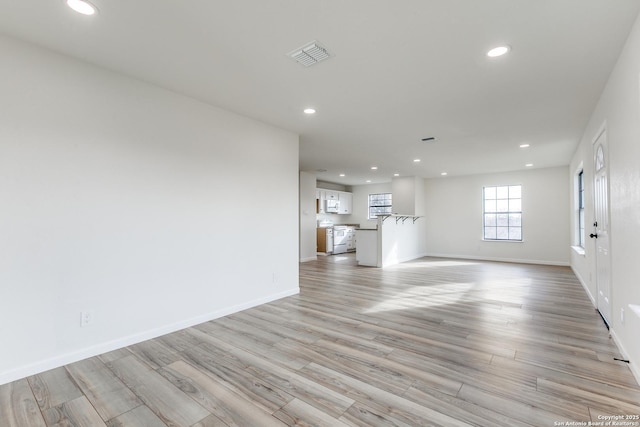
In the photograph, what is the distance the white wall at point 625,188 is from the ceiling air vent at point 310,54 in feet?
6.97

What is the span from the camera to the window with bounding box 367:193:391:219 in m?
11.1

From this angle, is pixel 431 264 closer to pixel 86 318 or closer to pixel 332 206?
pixel 332 206

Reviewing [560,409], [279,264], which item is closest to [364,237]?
[279,264]

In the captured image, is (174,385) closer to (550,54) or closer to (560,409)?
(560,409)

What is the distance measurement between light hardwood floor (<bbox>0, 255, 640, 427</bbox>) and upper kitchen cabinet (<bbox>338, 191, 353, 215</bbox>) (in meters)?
7.20

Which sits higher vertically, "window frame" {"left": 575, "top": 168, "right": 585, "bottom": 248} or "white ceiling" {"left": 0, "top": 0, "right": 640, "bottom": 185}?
"white ceiling" {"left": 0, "top": 0, "right": 640, "bottom": 185}

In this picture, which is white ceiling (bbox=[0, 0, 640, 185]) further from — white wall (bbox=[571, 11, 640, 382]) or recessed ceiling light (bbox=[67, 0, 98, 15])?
white wall (bbox=[571, 11, 640, 382])

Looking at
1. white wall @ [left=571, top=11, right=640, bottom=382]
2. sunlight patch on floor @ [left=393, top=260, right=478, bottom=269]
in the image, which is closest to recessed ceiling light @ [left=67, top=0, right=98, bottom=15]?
white wall @ [left=571, top=11, right=640, bottom=382]

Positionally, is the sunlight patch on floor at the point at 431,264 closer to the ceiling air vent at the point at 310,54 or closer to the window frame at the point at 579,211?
the window frame at the point at 579,211

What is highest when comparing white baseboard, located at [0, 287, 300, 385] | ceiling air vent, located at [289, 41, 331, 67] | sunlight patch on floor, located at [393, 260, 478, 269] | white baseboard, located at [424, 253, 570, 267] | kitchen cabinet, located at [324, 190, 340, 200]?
ceiling air vent, located at [289, 41, 331, 67]

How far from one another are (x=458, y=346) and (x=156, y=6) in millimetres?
3482

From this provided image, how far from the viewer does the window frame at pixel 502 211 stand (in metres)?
8.26

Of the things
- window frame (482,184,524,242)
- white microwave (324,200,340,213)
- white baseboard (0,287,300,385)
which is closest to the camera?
white baseboard (0,287,300,385)

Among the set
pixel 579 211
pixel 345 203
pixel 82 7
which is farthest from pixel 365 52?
pixel 345 203
